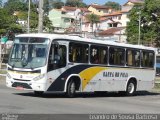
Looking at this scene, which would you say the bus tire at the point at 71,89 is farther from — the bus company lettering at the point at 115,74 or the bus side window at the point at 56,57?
the bus company lettering at the point at 115,74

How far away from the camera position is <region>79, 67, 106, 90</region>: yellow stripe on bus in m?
23.0

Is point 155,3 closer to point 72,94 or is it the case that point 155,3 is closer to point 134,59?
point 134,59

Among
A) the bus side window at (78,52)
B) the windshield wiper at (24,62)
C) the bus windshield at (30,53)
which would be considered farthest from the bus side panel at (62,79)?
the windshield wiper at (24,62)

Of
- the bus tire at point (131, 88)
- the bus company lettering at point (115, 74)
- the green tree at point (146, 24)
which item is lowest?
the bus tire at point (131, 88)

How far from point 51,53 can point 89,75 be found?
116 inches

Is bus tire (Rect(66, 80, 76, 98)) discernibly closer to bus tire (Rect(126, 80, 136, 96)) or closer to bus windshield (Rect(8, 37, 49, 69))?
bus windshield (Rect(8, 37, 49, 69))

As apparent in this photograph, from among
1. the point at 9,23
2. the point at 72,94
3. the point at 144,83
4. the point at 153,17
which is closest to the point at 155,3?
the point at 153,17

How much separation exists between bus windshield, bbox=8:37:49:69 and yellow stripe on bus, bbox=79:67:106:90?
246cm

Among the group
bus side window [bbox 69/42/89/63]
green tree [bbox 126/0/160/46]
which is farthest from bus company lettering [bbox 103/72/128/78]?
green tree [bbox 126/0/160/46]

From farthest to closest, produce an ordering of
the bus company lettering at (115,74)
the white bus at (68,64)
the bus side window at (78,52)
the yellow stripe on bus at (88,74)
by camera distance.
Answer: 1. the bus company lettering at (115,74)
2. the yellow stripe on bus at (88,74)
3. the bus side window at (78,52)
4. the white bus at (68,64)

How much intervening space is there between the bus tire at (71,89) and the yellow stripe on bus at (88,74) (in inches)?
25.1

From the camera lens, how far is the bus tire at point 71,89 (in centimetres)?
2215

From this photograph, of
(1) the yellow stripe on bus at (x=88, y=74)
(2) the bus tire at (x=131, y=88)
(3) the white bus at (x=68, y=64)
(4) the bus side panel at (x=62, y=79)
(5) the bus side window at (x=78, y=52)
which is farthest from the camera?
(2) the bus tire at (x=131, y=88)

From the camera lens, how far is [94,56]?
2384 centimetres
